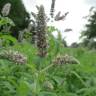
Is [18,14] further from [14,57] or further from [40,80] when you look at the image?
[14,57]

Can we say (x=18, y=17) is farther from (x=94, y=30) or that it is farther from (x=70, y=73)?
(x=94, y=30)

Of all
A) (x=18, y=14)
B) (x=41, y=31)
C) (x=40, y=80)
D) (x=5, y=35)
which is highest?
(x=18, y=14)

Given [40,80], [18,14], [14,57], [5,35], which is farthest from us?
[18,14]

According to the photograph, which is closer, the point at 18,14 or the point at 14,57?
the point at 14,57

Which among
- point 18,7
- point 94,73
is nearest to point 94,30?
point 18,7

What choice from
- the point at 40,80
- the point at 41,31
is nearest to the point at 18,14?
the point at 40,80

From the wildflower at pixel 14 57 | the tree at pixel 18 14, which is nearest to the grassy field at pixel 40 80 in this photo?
the wildflower at pixel 14 57

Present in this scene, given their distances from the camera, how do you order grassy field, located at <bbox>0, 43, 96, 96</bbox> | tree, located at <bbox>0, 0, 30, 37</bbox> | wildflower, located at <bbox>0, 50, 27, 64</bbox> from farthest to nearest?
tree, located at <bbox>0, 0, 30, 37</bbox> < grassy field, located at <bbox>0, 43, 96, 96</bbox> < wildflower, located at <bbox>0, 50, 27, 64</bbox>

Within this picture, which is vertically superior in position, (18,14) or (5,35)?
(18,14)

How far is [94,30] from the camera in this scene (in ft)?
170

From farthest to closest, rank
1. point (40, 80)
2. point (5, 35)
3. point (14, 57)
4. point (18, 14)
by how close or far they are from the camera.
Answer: point (18, 14)
point (5, 35)
point (40, 80)
point (14, 57)

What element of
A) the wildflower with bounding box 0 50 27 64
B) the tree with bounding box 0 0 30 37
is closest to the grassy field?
the wildflower with bounding box 0 50 27 64

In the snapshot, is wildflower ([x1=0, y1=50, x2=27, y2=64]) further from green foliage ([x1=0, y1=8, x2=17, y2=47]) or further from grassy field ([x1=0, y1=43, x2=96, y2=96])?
green foliage ([x1=0, y1=8, x2=17, y2=47])

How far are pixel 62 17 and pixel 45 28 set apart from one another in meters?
1.59
